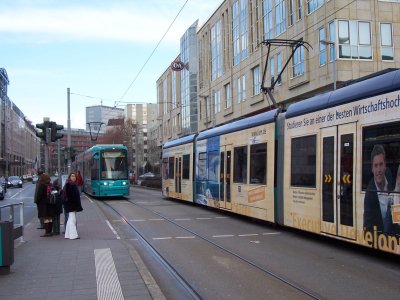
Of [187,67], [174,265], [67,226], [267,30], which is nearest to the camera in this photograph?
[174,265]

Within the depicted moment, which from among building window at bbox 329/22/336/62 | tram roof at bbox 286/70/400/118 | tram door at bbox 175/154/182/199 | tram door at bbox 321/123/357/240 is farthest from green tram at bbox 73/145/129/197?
tram door at bbox 321/123/357/240

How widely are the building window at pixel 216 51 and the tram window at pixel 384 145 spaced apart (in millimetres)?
42982

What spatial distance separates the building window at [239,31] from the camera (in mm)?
44406

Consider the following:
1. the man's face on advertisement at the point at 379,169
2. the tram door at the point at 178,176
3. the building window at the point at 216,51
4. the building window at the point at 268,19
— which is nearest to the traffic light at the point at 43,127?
the tram door at the point at 178,176

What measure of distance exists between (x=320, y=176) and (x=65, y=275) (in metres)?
5.81

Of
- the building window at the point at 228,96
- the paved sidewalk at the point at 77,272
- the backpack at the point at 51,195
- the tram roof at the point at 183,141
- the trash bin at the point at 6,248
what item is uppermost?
the building window at the point at 228,96

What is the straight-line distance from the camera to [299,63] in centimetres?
3441

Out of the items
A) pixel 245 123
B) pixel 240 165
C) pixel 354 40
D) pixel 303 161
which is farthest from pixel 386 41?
pixel 303 161

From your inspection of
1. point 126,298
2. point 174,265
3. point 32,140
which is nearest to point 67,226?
point 174,265

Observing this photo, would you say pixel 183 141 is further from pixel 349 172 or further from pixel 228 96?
pixel 228 96

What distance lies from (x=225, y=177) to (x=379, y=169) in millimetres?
8557

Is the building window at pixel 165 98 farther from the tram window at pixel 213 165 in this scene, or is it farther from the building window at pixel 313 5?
the tram window at pixel 213 165

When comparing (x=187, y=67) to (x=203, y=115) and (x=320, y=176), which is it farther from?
(x=320, y=176)

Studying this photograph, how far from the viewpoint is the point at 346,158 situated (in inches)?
376
